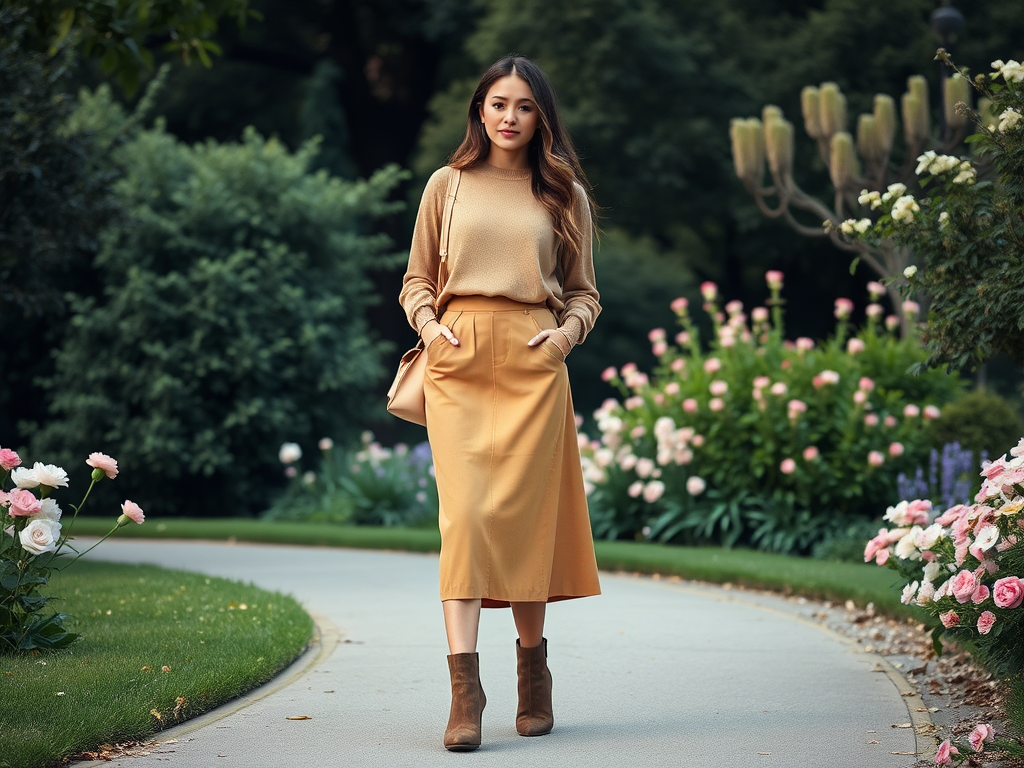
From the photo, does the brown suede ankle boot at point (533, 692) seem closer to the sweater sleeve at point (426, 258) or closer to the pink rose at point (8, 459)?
the sweater sleeve at point (426, 258)

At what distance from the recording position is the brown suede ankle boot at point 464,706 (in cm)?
412

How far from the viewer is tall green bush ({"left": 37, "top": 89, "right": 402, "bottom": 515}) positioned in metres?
15.4

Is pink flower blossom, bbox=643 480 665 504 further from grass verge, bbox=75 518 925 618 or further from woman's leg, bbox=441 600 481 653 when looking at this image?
woman's leg, bbox=441 600 481 653

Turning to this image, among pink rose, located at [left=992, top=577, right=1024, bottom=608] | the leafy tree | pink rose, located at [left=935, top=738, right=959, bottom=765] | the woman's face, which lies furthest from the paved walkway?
the leafy tree

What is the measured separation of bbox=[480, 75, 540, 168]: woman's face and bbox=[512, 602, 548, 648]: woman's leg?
5.30 ft

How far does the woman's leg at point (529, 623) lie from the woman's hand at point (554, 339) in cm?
89

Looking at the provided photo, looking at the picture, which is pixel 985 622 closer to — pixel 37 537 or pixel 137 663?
pixel 137 663

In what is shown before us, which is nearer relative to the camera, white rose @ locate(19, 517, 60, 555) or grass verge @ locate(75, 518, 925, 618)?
white rose @ locate(19, 517, 60, 555)

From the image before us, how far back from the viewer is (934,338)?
201 inches

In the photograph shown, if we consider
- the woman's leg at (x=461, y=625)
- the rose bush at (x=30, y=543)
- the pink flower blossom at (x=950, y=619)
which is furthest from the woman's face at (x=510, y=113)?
the pink flower blossom at (x=950, y=619)

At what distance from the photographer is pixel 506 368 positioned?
4445mm

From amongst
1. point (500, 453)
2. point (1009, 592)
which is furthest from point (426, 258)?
point (1009, 592)

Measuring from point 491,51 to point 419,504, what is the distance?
39.9 ft

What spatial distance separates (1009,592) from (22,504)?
11.6 feet
